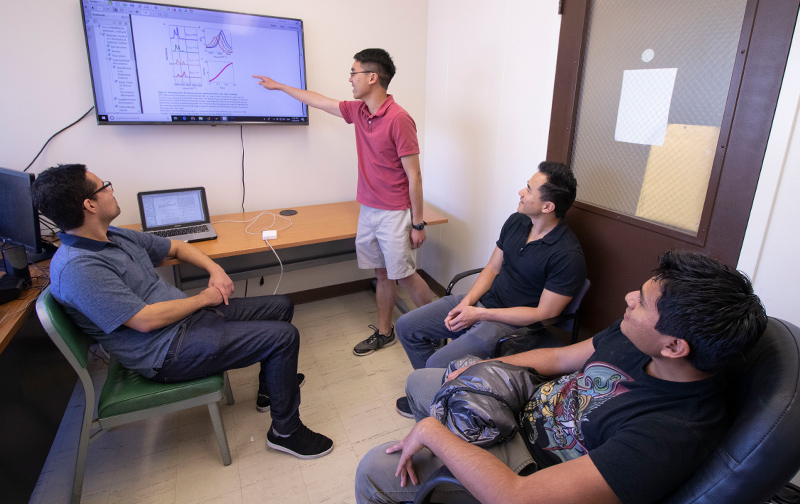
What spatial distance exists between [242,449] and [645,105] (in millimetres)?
2242

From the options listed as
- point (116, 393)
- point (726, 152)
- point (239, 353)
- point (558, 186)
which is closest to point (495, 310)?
point (558, 186)

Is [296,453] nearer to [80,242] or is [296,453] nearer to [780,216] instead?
[80,242]

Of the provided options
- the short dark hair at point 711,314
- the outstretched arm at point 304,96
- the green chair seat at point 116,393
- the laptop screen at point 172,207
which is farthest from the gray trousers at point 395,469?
the outstretched arm at point 304,96

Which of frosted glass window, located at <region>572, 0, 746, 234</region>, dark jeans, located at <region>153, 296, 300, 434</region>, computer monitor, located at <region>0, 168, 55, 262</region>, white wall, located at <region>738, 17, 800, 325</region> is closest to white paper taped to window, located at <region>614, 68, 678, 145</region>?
frosted glass window, located at <region>572, 0, 746, 234</region>

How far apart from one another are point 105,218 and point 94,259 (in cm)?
21

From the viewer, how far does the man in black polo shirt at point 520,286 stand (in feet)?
5.59

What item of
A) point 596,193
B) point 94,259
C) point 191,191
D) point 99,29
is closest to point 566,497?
point 596,193

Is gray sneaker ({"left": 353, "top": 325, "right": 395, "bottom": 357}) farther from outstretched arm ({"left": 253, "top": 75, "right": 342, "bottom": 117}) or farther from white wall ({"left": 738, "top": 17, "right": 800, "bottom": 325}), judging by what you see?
white wall ({"left": 738, "top": 17, "right": 800, "bottom": 325})

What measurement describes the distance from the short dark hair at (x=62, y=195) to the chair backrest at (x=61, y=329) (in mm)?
255

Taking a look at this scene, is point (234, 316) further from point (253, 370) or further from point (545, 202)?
point (545, 202)

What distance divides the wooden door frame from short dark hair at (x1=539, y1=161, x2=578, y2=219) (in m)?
0.24

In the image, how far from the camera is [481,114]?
8.35 feet

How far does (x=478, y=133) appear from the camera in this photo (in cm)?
260

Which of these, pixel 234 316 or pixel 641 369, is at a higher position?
pixel 641 369
